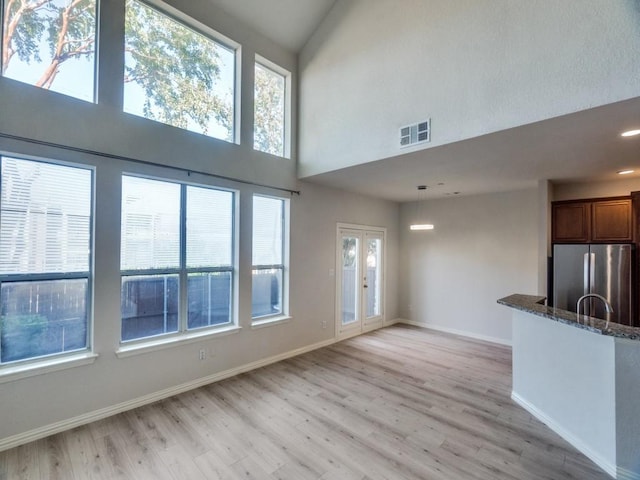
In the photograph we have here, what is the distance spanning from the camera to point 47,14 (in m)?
2.85

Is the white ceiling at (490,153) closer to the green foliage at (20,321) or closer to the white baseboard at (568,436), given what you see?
the white baseboard at (568,436)

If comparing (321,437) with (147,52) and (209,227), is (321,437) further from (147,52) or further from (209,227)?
(147,52)

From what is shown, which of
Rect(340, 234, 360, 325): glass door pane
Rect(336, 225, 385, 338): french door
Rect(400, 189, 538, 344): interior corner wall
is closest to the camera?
Rect(400, 189, 538, 344): interior corner wall

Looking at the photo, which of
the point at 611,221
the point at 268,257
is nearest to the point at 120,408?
the point at 268,257

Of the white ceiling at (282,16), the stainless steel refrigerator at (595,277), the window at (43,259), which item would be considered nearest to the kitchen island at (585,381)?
the stainless steel refrigerator at (595,277)

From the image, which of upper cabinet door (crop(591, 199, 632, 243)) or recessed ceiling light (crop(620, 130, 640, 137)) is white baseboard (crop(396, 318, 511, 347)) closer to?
upper cabinet door (crop(591, 199, 632, 243))

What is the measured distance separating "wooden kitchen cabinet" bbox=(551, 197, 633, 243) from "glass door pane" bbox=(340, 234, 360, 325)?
10.8 ft

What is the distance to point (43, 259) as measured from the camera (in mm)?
2797

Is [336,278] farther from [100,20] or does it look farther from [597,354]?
[100,20]

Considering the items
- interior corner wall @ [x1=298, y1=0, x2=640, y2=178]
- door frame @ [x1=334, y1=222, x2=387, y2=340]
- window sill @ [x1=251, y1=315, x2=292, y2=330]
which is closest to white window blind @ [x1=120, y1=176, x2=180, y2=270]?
window sill @ [x1=251, y1=315, x2=292, y2=330]

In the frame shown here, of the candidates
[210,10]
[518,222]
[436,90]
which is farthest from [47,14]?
[518,222]

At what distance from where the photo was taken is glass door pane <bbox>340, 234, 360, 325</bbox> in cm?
582

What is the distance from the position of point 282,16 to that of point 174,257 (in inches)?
144

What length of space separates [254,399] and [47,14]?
440cm
